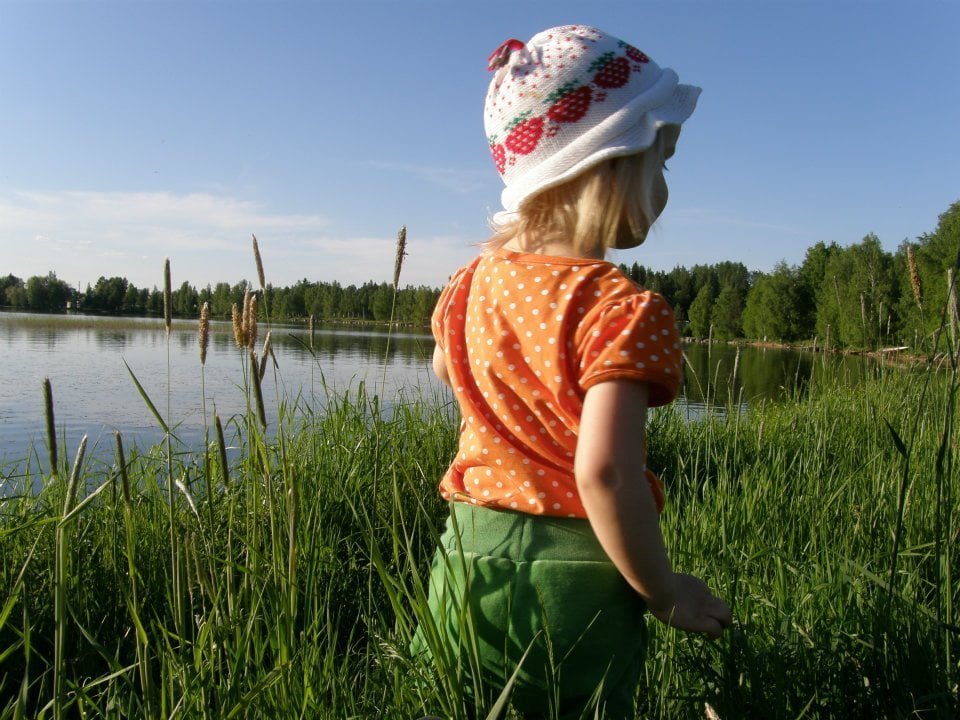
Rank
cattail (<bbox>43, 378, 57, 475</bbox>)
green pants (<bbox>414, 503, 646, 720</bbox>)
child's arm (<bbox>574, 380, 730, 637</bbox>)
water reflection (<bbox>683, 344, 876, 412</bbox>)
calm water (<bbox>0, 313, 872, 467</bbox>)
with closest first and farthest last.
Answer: child's arm (<bbox>574, 380, 730, 637</bbox>), green pants (<bbox>414, 503, 646, 720</bbox>), cattail (<bbox>43, 378, 57, 475</bbox>), water reflection (<bbox>683, 344, 876, 412</bbox>), calm water (<bbox>0, 313, 872, 467</bbox>)

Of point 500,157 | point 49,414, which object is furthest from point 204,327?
point 500,157

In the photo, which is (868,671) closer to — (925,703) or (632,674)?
(925,703)

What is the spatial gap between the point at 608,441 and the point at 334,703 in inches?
26.9

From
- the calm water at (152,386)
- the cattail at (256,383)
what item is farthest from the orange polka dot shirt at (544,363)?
the calm water at (152,386)

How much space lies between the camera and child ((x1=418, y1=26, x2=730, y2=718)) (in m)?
0.96

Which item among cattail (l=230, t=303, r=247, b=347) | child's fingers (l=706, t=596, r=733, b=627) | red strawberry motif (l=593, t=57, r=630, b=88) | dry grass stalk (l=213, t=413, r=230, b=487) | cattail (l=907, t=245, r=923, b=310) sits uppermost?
red strawberry motif (l=593, t=57, r=630, b=88)

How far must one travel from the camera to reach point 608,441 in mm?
925

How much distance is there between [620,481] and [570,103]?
606mm

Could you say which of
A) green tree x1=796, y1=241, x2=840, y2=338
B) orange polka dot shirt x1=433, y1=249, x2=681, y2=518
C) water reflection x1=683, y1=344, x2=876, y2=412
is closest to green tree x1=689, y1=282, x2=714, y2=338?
green tree x1=796, y1=241, x2=840, y2=338

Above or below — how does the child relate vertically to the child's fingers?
above

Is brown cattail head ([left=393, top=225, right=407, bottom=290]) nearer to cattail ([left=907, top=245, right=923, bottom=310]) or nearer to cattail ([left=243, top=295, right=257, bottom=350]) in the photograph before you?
cattail ([left=243, top=295, right=257, bottom=350])

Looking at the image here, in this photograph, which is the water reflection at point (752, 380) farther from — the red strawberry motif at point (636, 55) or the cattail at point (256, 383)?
the cattail at point (256, 383)

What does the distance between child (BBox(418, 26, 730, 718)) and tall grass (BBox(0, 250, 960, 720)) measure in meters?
0.09

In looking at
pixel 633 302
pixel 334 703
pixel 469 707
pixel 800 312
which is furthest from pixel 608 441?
pixel 800 312
